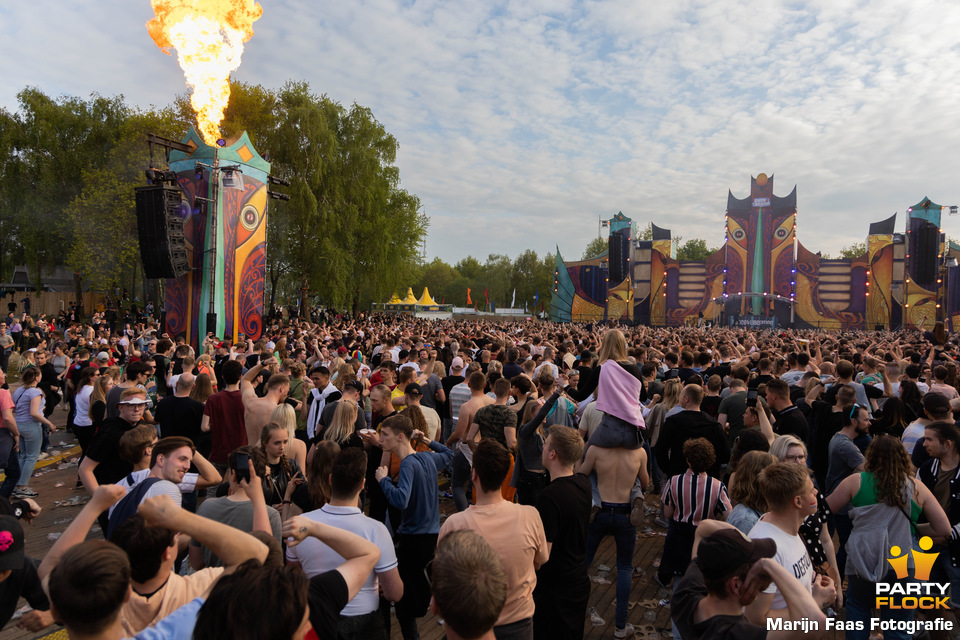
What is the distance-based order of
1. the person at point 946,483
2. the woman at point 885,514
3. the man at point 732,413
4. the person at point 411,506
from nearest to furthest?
the woman at point 885,514
the person at point 411,506
the person at point 946,483
the man at point 732,413

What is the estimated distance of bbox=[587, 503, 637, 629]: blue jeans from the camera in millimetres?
3936

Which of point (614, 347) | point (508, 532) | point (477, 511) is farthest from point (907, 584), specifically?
point (477, 511)

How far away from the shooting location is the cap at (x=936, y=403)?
411 cm

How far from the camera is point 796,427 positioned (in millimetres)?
4664

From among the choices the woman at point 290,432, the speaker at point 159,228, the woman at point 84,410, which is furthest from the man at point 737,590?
the speaker at point 159,228

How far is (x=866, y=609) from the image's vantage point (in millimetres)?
3344

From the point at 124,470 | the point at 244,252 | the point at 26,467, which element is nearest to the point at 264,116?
the point at 244,252

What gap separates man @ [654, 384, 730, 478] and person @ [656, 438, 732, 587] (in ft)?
1.97

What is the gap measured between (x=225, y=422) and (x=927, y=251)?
4221 cm

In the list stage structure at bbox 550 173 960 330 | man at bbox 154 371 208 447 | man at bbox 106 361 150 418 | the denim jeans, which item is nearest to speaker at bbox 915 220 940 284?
stage structure at bbox 550 173 960 330

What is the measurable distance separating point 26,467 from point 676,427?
720 centimetres

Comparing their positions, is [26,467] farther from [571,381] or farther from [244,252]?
[244,252]

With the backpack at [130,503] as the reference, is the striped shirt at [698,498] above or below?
below

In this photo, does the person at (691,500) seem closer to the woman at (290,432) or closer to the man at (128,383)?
the woman at (290,432)
